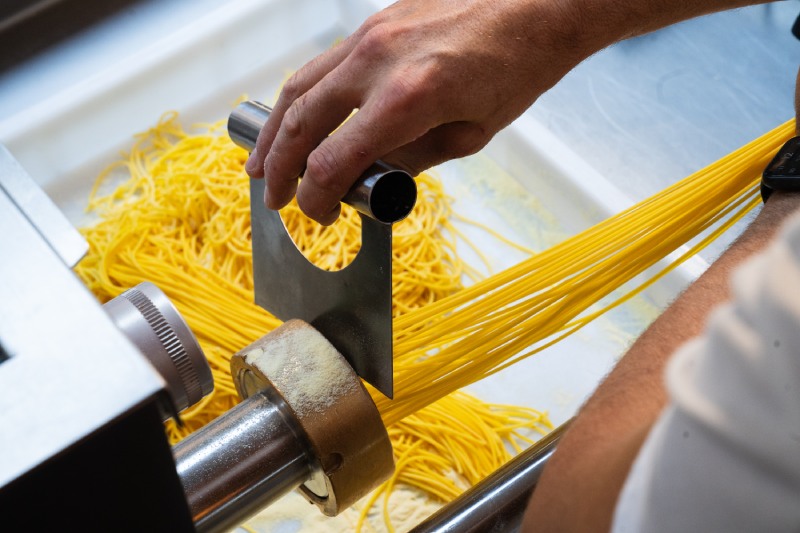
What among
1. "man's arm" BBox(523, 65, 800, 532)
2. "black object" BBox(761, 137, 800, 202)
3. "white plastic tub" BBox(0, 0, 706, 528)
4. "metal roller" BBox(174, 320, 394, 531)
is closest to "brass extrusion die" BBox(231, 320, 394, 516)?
"metal roller" BBox(174, 320, 394, 531)

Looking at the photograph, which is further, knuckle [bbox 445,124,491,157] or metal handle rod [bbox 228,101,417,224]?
knuckle [bbox 445,124,491,157]

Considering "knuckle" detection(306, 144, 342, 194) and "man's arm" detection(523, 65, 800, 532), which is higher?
"knuckle" detection(306, 144, 342, 194)

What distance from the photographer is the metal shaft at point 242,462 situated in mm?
723

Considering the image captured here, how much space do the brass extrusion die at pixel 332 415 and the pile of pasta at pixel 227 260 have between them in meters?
0.40

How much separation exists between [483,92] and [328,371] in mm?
285

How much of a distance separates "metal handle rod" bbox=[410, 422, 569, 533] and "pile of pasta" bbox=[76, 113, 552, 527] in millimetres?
369

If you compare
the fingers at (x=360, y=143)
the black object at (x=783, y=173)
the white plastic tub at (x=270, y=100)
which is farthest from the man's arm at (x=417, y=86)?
the white plastic tub at (x=270, y=100)

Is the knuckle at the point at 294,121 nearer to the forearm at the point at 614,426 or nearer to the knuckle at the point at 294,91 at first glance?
the knuckle at the point at 294,91

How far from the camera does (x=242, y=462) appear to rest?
0.74m

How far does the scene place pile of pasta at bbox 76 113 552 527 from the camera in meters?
1.23

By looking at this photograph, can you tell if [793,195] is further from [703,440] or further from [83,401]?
[83,401]

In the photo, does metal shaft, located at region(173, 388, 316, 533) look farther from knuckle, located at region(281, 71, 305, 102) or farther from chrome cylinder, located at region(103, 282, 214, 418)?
knuckle, located at region(281, 71, 305, 102)

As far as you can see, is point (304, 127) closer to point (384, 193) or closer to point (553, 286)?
point (384, 193)

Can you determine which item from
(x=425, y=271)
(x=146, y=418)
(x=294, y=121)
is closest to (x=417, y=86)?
(x=294, y=121)
